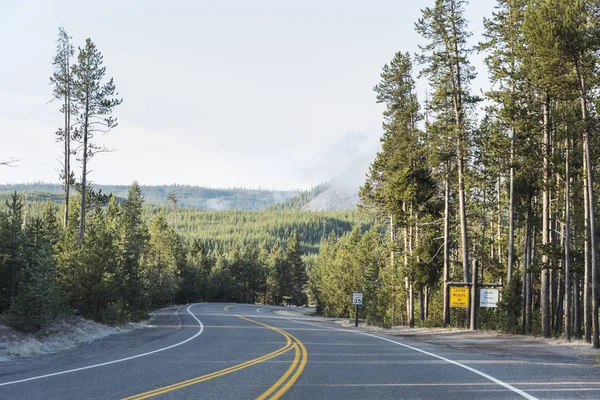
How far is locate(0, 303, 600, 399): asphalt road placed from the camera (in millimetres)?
8445

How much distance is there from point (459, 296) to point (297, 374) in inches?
723

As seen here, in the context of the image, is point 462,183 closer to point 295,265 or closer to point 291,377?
point 291,377

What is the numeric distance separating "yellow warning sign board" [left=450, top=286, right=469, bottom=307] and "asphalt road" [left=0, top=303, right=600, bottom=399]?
422 inches

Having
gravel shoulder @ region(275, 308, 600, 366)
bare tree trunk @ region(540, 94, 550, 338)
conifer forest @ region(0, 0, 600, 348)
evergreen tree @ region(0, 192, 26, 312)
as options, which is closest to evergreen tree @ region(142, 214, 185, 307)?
conifer forest @ region(0, 0, 600, 348)

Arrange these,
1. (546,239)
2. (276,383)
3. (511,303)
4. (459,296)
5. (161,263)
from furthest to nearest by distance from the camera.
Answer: (161,263), (511,303), (459,296), (546,239), (276,383)

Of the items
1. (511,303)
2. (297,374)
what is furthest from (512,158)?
(297,374)

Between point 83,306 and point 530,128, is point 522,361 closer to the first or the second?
point 530,128

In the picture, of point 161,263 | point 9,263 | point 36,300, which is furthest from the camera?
point 161,263

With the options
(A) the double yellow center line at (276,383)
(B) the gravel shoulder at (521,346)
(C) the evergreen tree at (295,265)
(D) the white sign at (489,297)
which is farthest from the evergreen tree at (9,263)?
(C) the evergreen tree at (295,265)

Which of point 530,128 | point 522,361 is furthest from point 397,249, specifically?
point 522,361

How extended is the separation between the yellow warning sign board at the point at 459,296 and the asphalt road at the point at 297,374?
10.7 meters

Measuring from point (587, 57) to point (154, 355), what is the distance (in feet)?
61.1

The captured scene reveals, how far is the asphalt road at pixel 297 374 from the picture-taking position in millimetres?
8445

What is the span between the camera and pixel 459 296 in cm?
2680
